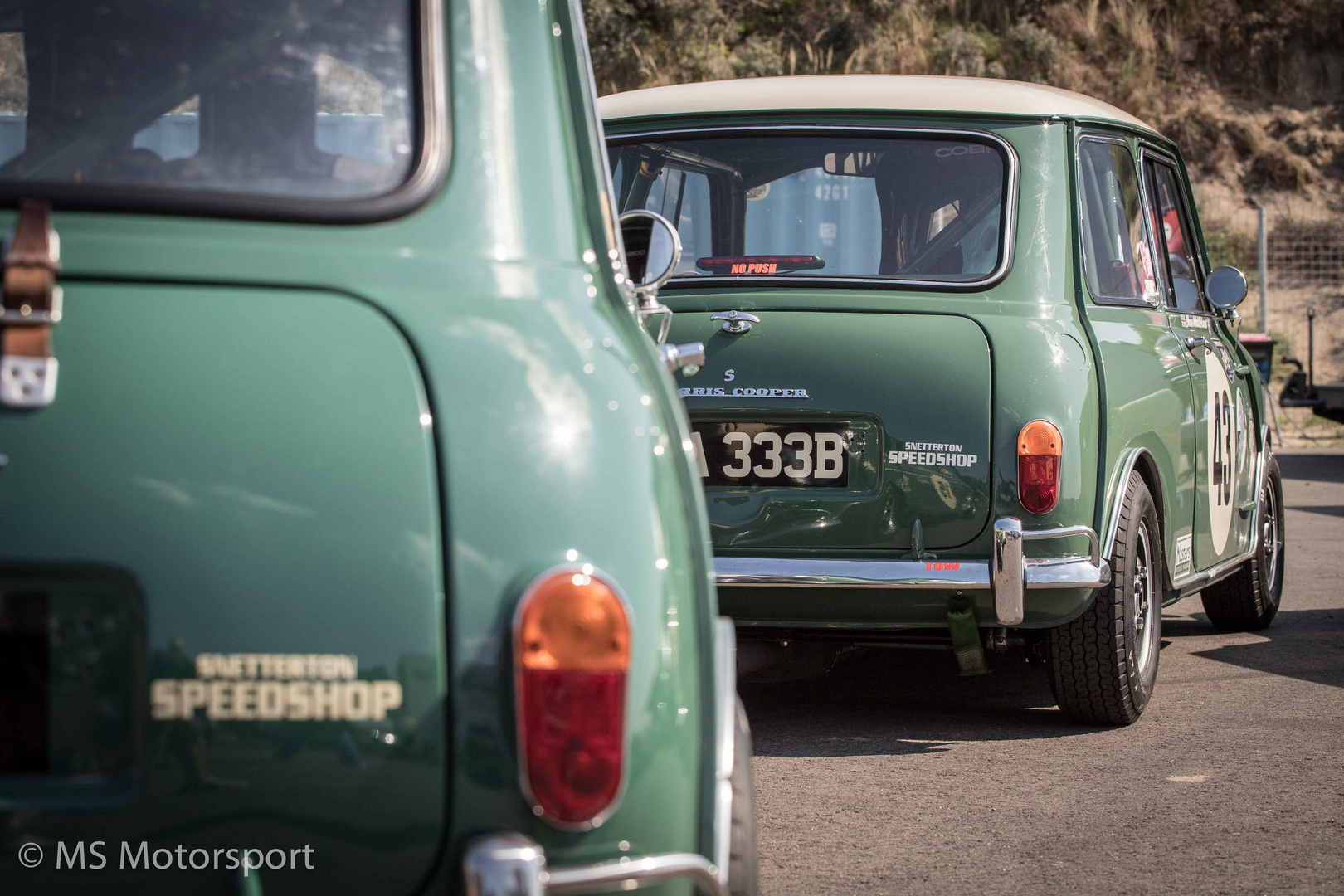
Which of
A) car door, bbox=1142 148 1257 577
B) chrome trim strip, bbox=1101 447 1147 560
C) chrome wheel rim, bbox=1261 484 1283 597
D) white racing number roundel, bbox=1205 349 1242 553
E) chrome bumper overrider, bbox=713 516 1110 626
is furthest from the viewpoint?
chrome wheel rim, bbox=1261 484 1283 597

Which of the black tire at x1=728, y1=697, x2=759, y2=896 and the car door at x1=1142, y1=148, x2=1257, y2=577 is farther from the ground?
the car door at x1=1142, y1=148, x2=1257, y2=577

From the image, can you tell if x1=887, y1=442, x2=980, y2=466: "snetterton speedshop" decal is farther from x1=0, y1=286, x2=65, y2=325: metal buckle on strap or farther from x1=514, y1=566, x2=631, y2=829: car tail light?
x1=0, y1=286, x2=65, y2=325: metal buckle on strap

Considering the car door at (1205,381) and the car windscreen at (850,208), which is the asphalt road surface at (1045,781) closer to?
the car door at (1205,381)

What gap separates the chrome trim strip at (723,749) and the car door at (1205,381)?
374 cm

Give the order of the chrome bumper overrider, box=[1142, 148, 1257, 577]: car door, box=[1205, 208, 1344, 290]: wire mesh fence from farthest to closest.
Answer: box=[1205, 208, 1344, 290]: wire mesh fence
box=[1142, 148, 1257, 577]: car door
the chrome bumper overrider

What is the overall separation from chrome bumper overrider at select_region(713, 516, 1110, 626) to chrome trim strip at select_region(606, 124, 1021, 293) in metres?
0.82

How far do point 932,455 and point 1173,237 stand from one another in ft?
6.95

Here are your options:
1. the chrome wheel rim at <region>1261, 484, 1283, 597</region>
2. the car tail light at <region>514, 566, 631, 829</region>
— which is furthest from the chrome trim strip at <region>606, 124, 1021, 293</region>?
the car tail light at <region>514, 566, 631, 829</region>

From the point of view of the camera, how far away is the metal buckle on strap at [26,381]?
1.68 meters

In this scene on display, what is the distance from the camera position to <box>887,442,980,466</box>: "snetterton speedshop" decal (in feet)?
14.6

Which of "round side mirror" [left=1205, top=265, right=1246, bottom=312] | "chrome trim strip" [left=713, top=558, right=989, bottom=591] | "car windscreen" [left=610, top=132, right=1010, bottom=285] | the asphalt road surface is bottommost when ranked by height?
the asphalt road surface

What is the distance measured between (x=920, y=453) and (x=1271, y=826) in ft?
4.75

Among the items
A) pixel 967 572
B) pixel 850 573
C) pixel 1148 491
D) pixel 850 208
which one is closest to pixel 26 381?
pixel 850 573

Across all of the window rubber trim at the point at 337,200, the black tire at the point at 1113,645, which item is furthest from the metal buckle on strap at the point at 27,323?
the black tire at the point at 1113,645
